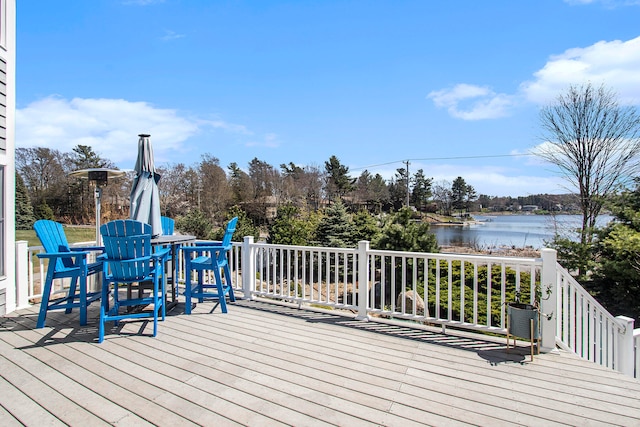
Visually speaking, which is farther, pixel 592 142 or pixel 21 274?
pixel 592 142

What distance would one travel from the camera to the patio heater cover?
12.8ft

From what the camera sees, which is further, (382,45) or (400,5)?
(382,45)

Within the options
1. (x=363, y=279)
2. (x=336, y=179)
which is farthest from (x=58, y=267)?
(x=336, y=179)

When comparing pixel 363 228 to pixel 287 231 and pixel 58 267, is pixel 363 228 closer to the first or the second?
pixel 287 231

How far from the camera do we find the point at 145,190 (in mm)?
3951

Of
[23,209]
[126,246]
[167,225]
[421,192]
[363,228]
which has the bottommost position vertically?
[363,228]

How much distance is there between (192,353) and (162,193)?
1821 cm

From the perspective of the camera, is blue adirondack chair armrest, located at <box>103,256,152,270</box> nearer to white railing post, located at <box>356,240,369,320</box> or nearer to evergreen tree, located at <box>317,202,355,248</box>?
A: white railing post, located at <box>356,240,369,320</box>

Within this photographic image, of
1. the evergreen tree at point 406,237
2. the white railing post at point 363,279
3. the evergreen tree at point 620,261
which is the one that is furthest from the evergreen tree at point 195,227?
the evergreen tree at point 620,261

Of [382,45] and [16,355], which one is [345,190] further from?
[16,355]

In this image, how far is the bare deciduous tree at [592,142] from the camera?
10.5 meters

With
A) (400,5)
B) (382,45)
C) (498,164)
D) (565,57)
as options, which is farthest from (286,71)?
(498,164)

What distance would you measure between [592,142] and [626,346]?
1099cm

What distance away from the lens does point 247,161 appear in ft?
97.3
